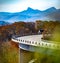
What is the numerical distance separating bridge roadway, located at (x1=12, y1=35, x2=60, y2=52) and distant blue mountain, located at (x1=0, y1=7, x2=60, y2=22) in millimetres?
180

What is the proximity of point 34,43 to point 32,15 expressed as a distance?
10.9 inches

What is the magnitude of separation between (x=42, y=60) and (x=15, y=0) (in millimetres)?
657

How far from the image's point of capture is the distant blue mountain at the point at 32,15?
2.07m

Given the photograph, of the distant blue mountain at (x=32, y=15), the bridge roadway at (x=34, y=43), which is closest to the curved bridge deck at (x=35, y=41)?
the bridge roadway at (x=34, y=43)

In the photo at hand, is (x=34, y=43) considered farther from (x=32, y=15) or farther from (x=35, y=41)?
(x=32, y=15)

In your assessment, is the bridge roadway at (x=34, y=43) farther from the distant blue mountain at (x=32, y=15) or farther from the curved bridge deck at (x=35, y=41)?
the distant blue mountain at (x=32, y=15)

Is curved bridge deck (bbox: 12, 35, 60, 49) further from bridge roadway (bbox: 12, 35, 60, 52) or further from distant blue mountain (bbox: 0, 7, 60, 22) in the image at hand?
distant blue mountain (bbox: 0, 7, 60, 22)

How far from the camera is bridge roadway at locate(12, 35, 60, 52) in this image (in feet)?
6.51

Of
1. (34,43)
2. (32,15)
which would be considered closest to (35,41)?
(34,43)

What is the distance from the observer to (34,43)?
2084 millimetres

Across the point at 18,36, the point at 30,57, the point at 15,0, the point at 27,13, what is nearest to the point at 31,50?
the point at 30,57

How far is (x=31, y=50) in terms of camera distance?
2.09 meters

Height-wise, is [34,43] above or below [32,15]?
below

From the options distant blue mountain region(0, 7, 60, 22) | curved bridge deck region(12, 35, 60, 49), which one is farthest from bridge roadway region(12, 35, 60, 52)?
distant blue mountain region(0, 7, 60, 22)
